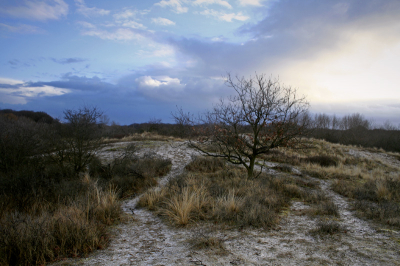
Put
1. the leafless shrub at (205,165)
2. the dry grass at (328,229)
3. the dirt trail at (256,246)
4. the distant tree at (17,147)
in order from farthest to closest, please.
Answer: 1. the leafless shrub at (205,165)
2. the distant tree at (17,147)
3. the dry grass at (328,229)
4. the dirt trail at (256,246)

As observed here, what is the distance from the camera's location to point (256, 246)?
12.1 ft

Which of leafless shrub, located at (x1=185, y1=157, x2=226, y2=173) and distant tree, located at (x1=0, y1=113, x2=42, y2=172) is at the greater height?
distant tree, located at (x1=0, y1=113, x2=42, y2=172)

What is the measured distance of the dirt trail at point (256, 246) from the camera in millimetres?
3203

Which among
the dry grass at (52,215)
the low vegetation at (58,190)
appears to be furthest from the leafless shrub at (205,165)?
the dry grass at (52,215)

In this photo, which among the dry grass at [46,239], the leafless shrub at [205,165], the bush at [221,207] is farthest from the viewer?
the leafless shrub at [205,165]

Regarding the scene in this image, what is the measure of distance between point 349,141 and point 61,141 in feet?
154

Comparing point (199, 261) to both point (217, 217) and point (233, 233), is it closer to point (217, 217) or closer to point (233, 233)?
point (233, 233)

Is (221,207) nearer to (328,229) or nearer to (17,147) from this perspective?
(328,229)

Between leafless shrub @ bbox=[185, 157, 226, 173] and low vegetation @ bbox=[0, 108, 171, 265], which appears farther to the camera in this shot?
leafless shrub @ bbox=[185, 157, 226, 173]

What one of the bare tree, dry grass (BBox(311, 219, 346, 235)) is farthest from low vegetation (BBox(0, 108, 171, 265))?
dry grass (BBox(311, 219, 346, 235))

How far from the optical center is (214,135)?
8.06m

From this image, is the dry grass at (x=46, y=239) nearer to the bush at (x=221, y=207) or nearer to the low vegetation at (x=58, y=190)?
the low vegetation at (x=58, y=190)

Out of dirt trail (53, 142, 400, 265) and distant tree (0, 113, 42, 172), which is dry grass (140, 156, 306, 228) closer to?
dirt trail (53, 142, 400, 265)

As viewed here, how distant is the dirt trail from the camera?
3.20m
